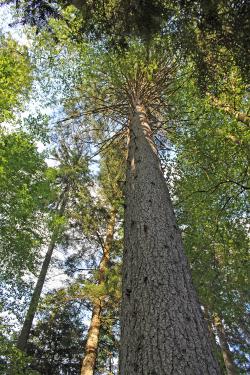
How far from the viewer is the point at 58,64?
12.0 metres

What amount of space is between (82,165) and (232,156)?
7.39 m

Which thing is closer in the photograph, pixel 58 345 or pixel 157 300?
pixel 157 300

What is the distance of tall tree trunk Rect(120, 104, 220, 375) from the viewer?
2.70 metres

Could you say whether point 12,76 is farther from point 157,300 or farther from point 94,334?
point 157,300

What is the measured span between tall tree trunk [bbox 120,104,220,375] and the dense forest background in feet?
0.05

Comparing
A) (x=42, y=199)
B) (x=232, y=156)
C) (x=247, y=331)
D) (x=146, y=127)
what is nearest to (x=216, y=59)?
(x=146, y=127)

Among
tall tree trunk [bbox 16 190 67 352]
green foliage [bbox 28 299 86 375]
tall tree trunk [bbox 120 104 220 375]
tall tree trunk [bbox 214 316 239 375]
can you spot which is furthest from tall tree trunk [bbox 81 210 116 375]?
green foliage [bbox 28 299 86 375]

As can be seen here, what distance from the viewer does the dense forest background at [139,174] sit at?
143 inches

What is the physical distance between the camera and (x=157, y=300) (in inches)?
130

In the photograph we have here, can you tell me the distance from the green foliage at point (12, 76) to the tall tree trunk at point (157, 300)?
7281mm

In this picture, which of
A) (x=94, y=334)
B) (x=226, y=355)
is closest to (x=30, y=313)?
(x=94, y=334)

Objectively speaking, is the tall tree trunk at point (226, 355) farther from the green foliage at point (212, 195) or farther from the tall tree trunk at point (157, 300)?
the tall tree trunk at point (157, 300)

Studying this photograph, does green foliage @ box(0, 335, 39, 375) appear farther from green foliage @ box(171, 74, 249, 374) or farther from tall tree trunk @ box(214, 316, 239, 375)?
tall tree trunk @ box(214, 316, 239, 375)

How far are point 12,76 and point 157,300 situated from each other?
10.3 m
